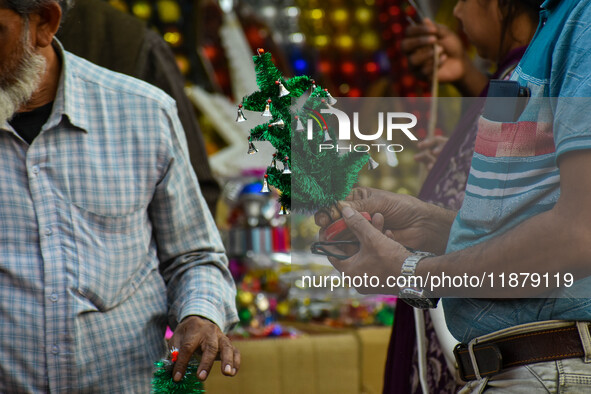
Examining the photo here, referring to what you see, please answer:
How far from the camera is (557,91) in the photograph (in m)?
0.99

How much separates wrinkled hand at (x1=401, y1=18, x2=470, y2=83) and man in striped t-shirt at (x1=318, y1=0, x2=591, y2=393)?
2.91 ft

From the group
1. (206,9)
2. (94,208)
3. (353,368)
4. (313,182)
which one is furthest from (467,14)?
(206,9)

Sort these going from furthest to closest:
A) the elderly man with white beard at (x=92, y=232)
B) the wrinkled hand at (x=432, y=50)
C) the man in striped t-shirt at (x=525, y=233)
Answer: the wrinkled hand at (x=432, y=50)
the elderly man with white beard at (x=92, y=232)
the man in striped t-shirt at (x=525, y=233)

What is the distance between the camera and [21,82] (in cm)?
146

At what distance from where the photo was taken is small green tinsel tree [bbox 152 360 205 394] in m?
1.25

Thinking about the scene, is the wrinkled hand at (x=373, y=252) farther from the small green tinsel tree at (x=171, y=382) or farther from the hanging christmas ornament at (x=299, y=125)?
the small green tinsel tree at (x=171, y=382)

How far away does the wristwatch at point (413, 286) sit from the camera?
1043 mm

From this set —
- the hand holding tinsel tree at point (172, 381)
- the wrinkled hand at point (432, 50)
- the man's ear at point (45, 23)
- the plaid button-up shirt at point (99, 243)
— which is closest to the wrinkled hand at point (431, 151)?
the wrinkled hand at point (432, 50)

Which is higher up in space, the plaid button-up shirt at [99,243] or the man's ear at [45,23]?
the man's ear at [45,23]

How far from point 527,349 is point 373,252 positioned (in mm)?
249

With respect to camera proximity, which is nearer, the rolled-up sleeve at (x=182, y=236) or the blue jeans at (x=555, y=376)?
the blue jeans at (x=555, y=376)

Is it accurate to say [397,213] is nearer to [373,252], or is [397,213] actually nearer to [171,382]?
[373,252]

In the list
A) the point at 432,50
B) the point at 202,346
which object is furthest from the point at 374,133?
the point at 432,50

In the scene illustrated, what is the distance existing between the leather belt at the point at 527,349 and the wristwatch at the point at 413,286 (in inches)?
4.1
